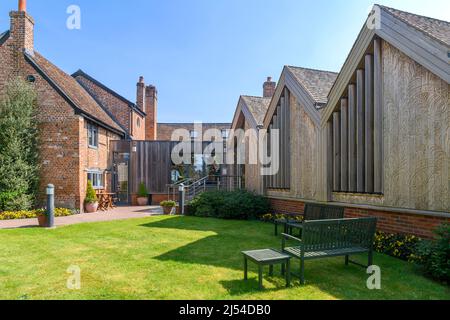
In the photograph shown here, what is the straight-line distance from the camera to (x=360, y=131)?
860cm

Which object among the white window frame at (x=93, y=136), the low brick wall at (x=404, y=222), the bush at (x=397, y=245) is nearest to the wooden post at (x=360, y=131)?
the low brick wall at (x=404, y=222)

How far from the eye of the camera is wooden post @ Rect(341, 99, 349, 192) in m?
9.15

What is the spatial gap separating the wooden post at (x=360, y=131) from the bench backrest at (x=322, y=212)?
4.01 ft

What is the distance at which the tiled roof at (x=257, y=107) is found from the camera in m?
14.3

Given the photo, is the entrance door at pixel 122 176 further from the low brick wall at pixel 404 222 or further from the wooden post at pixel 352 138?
the low brick wall at pixel 404 222

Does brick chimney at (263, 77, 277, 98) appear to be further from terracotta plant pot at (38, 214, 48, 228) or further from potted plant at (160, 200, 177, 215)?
terracotta plant pot at (38, 214, 48, 228)

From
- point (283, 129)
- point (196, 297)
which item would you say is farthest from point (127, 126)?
point (196, 297)

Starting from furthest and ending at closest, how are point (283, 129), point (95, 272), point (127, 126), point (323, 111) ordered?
point (127, 126) → point (283, 129) → point (323, 111) → point (95, 272)

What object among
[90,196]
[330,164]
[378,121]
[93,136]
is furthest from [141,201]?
[378,121]

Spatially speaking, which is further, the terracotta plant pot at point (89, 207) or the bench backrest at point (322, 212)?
the terracotta plant pot at point (89, 207)

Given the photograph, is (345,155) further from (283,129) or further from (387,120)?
(283,129)

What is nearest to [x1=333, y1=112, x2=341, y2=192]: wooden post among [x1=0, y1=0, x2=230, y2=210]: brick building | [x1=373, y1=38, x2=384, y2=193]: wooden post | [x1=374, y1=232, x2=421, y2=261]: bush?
[x1=373, y1=38, x2=384, y2=193]: wooden post

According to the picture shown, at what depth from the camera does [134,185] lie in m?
20.2
